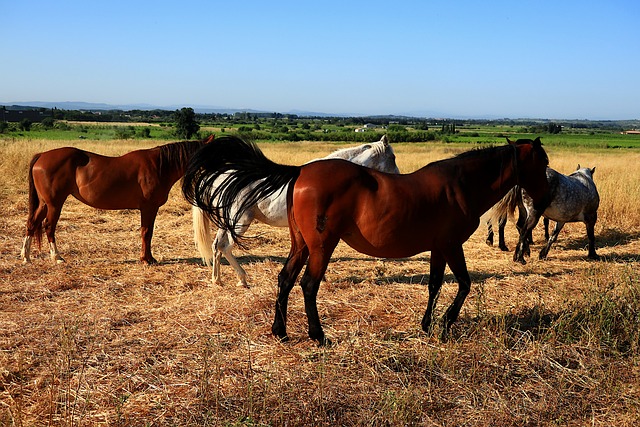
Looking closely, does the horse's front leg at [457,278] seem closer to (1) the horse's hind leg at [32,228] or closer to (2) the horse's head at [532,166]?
(2) the horse's head at [532,166]

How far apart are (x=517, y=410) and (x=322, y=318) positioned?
2.23 m

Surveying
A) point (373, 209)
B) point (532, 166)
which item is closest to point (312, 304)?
point (373, 209)

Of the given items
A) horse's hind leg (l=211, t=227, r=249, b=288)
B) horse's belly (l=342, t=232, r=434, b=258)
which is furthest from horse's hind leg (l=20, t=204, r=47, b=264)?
horse's belly (l=342, t=232, r=434, b=258)

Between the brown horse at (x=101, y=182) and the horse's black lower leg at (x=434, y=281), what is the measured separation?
410 centimetres

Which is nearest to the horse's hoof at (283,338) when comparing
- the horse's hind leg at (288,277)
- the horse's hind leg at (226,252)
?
the horse's hind leg at (288,277)

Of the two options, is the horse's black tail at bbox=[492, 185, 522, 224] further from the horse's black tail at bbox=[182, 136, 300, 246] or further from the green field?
the green field

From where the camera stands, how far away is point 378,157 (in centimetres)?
682

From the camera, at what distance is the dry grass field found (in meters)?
3.23

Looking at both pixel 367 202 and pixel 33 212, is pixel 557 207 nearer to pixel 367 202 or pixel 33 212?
pixel 367 202

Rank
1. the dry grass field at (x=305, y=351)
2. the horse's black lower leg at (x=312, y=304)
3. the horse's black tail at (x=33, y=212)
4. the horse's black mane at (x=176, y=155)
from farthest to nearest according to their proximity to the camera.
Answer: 1. the horse's black mane at (x=176, y=155)
2. the horse's black tail at (x=33, y=212)
3. the horse's black lower leg at (x=312, y=304)
4. the dry grass field at (x=305, y=351)

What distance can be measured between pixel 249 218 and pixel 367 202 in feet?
8.58

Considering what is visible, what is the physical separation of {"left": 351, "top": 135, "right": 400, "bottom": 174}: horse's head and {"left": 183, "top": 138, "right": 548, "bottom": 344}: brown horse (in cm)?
226

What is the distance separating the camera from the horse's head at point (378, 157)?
6.72 meters

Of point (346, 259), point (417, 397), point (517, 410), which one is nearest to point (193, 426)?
point (417, 397)
